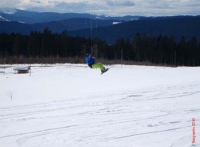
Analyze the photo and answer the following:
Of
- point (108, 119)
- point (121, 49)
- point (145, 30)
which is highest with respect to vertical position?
point (145, 30)

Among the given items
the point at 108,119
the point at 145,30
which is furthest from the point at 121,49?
the point at 145,30

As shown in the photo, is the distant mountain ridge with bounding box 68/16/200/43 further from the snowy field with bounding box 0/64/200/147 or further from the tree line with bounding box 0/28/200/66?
the snowy field with bounding box 0/64/200/147

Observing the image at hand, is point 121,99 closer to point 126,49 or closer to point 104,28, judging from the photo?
point 126,49

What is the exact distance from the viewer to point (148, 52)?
7269 cm

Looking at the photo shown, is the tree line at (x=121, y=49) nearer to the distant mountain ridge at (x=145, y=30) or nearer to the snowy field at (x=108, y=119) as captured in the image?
the snowy field at (x=108, y=119)

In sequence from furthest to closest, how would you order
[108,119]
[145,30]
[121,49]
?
[145,30] < [121,49] < [108,119]

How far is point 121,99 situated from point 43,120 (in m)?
4.70

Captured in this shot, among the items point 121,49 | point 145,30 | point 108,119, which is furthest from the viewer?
point 145,30

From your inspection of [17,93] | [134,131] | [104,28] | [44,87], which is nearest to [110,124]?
[134,131]

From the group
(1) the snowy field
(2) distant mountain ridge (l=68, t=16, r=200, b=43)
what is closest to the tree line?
(1) the snowy field

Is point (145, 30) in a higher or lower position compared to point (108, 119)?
higher

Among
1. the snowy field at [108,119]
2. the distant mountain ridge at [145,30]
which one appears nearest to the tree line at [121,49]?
the snowy field at [108,119]

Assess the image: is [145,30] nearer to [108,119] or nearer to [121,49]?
[121,49]

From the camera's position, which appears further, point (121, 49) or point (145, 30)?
point (145, 30)
